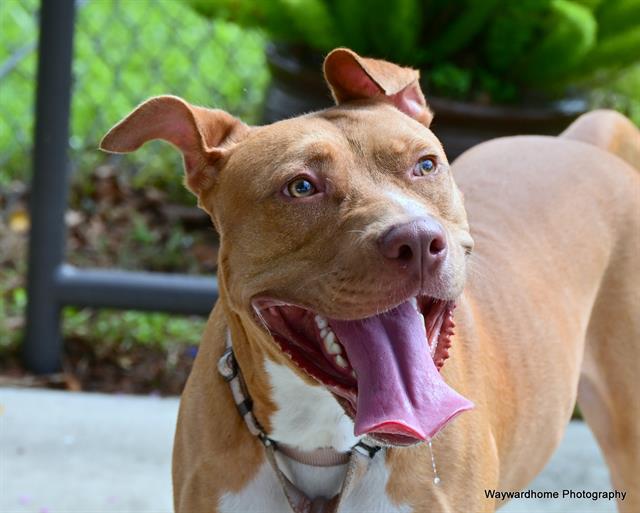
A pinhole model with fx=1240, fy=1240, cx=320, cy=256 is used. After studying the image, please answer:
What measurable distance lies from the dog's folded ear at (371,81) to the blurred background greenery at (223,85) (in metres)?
1.99

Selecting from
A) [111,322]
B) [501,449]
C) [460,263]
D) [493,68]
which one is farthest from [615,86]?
[460,263]

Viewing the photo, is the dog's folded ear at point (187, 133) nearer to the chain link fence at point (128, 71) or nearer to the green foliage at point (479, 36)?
the green foliage at point (479, 36)

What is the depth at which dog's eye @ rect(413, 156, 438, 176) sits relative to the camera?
10.1 ft

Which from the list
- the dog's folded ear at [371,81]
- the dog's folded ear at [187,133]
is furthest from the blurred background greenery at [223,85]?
the dog's folded ear at [187,133]

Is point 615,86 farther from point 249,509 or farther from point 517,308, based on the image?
point 249,509

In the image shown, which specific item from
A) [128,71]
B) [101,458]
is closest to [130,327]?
[101,458]

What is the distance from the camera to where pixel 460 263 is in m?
2.90

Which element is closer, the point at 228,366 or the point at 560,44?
the point at 228,366

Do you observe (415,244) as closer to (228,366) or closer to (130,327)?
(228,366)

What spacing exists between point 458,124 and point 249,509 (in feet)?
10.2

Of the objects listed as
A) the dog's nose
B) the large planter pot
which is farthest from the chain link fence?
the dog's nose

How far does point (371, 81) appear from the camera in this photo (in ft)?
11.1

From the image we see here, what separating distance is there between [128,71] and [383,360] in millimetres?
5585

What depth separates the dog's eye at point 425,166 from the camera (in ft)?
10.1
